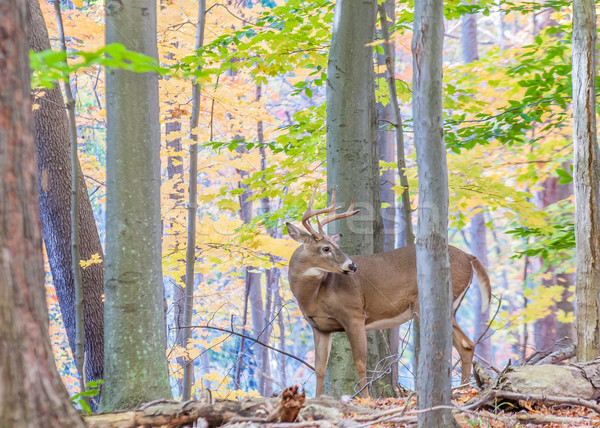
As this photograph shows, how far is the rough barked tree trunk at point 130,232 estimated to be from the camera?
4.09 meters

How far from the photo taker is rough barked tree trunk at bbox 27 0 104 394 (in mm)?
6664

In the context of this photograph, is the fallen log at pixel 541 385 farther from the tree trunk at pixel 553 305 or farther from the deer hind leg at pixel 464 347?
the tree trunk at pixel 553 305

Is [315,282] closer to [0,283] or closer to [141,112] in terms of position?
[141,112]

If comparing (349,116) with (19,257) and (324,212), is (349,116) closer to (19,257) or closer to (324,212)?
(324,212)

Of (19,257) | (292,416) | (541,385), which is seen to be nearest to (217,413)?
(292,416)

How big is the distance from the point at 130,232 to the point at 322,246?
2.33m

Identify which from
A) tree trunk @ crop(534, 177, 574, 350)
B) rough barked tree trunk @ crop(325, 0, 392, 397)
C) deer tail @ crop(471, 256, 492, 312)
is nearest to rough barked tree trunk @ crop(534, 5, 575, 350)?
tree trunk @ crop(534, 177, 574, 350)

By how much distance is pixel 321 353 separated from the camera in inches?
240

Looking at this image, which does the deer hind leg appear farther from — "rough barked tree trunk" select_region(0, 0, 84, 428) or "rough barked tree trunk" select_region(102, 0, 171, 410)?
"rough barked tree trunk" select_region(0, 0, 84, 428)

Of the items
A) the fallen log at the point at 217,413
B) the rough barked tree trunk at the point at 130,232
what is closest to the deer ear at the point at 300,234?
the rough barked tree trunk at the point at 130,232

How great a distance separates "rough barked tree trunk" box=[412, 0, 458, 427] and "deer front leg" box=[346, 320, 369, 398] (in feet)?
9.67

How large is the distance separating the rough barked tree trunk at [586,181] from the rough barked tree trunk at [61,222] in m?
4.92

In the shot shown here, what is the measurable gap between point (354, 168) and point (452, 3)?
2519 millimetres

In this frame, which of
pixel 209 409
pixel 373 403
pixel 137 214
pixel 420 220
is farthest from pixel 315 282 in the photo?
pixel 420 220
